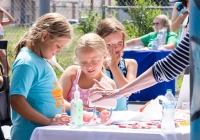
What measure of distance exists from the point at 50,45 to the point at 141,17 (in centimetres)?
877

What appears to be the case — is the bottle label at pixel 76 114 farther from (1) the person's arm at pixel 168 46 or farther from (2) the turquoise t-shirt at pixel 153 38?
(2) the turquoise t-shirt at pixel 153 38

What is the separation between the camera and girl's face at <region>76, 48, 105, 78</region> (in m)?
3.58

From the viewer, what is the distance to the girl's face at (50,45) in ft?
10.7

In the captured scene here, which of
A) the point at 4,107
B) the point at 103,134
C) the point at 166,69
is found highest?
Answer: the point at 166,69

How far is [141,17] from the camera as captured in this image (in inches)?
468

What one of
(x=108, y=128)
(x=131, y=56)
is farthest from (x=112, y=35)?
(x=131, y=56)

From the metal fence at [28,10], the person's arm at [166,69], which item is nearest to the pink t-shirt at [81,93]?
the person's arm at [166,69]

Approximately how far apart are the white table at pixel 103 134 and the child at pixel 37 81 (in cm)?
14

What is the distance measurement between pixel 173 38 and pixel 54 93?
662 cm

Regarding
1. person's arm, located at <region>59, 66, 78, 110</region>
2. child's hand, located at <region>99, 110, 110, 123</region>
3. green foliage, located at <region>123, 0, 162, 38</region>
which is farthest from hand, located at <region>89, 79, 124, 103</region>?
green foliage, located at <region>123, 0, 162, 38</region>

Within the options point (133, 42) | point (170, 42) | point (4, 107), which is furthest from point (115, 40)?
point (133, 42)

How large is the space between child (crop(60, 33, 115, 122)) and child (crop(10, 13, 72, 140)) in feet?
0.95

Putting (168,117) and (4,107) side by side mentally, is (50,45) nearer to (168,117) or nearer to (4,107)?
(168,117)

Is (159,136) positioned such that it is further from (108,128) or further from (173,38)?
(173,38)
